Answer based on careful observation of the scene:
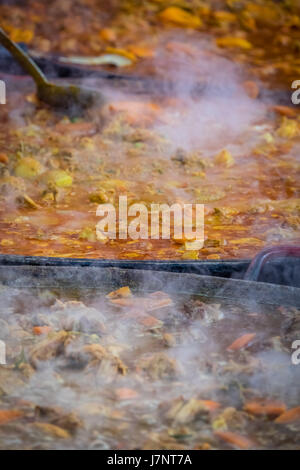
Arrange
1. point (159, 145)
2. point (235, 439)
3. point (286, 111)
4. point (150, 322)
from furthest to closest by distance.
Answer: point (286, 111) → point (159, 145) → point (150, 322) → point (235, 439)

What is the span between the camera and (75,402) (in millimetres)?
1693

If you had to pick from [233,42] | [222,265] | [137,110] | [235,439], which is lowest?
[235,439]

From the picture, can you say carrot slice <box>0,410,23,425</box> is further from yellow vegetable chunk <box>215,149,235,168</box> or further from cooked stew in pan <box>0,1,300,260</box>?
yellow vegetable chunk <box>215,149,235,168</box>

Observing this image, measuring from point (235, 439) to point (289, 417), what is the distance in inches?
6.3

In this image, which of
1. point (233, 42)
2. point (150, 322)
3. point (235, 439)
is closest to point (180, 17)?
point (233, 42)

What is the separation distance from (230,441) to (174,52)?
5.50m

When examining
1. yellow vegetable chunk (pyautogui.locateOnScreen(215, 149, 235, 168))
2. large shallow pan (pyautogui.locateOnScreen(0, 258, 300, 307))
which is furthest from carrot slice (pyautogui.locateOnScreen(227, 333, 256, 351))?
yellow vegetable chunk (pyautogui.locateOnScreen(215, 149, 235, 168))

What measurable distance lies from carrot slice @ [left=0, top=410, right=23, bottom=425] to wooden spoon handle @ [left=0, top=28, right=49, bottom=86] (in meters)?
3.28

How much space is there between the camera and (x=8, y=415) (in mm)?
1645

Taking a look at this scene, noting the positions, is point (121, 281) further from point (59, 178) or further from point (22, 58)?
point (22, 58)

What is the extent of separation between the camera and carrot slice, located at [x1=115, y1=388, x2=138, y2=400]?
1716mm

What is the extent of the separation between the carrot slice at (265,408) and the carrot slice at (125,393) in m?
0.27

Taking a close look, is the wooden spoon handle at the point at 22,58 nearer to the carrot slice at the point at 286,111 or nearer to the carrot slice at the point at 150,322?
the carrot slice at the point at 286,111

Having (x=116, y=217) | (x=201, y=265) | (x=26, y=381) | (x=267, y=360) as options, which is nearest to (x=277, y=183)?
(x=116, y=217)
